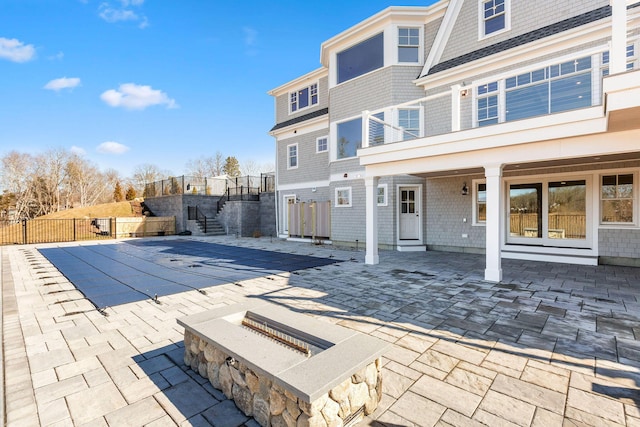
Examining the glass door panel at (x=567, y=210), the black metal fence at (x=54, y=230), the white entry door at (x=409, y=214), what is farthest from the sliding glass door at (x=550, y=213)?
the black metal fence at (x=54, y=230)

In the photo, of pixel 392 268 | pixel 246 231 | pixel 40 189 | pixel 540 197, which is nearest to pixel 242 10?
pixel 246 231

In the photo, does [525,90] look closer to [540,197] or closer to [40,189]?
[540,197]

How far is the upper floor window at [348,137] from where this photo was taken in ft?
37.0

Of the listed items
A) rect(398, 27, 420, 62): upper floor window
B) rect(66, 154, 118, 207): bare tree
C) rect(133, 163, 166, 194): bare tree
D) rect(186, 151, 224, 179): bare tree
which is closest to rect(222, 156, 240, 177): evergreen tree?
rect(186, 151, 224, 179): bare tree

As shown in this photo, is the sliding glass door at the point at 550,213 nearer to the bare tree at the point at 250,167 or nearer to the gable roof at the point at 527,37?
the gable roof at the point at 527,37

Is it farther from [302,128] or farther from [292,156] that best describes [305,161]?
[302,128]

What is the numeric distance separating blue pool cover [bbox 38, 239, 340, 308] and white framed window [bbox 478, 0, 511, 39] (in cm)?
856

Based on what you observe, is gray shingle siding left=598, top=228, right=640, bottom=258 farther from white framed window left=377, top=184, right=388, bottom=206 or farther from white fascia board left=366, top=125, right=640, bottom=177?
white framed window left=377, top=184, right=388, bottom=206

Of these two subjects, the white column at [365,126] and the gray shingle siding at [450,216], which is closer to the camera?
the white column at [365,126]

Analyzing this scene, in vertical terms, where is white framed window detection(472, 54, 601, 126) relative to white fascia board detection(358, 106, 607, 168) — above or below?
above

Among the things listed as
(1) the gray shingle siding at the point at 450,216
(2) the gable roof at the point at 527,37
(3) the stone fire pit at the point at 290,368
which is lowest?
(3) the stone fire pit at the point at 290,368

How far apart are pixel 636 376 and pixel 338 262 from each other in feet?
20.4

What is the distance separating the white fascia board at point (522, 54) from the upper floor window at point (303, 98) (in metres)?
5.56

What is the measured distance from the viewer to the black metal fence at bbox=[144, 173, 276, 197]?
60.6 ft
